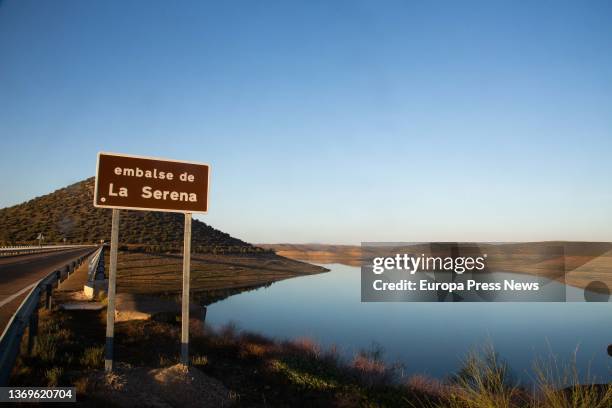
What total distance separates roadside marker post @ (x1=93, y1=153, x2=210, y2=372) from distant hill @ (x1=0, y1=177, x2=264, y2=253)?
5428 cm

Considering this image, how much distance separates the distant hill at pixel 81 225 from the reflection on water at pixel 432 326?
3649 cm

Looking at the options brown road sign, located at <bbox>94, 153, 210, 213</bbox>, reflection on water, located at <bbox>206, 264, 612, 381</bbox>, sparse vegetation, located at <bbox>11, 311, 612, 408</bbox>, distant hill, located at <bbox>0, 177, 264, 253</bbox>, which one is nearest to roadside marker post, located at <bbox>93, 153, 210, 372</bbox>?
brown road sign, located at <bbox>94, 153, 210, 213</bbox>

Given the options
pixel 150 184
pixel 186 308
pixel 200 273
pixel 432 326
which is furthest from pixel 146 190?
pixel 200 273

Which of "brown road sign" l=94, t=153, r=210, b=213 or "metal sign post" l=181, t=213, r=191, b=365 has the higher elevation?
"brown road sign" l=94, t=153, r=210, b=213

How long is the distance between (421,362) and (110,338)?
10.2m

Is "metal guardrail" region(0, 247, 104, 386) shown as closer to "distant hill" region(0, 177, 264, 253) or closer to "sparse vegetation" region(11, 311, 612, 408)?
"sparse vegetation" region(11, 311, 612, 408)

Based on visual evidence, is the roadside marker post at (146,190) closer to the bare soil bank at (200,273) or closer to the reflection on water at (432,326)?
the reflection on water at (432,326)

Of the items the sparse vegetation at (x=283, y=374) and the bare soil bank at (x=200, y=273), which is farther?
the bare soil bank at (x=200, y=273)

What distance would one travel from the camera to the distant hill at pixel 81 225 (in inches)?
2793

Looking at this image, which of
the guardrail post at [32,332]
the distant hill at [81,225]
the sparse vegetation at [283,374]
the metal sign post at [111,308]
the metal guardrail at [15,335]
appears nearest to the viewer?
the metal guardrail at [15,335]

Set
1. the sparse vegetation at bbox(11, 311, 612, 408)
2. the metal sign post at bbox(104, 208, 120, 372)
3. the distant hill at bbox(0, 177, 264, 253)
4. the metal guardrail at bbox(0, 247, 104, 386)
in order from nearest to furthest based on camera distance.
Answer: the metal guardrail at bbox(0, 247, 104, 386), the sparse vegetation at bbox(11, 311, 612, 408), the metal sign post at bbox(104, 208, 120, 372), the distant hill at bbox(0, 177, 264, 253)

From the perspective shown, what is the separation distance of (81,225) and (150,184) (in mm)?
84370

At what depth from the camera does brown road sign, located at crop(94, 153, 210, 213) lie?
6.58 metres

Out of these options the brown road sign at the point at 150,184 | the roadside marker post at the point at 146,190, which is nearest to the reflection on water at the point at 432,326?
the roadside marker post at the point at 146,190
